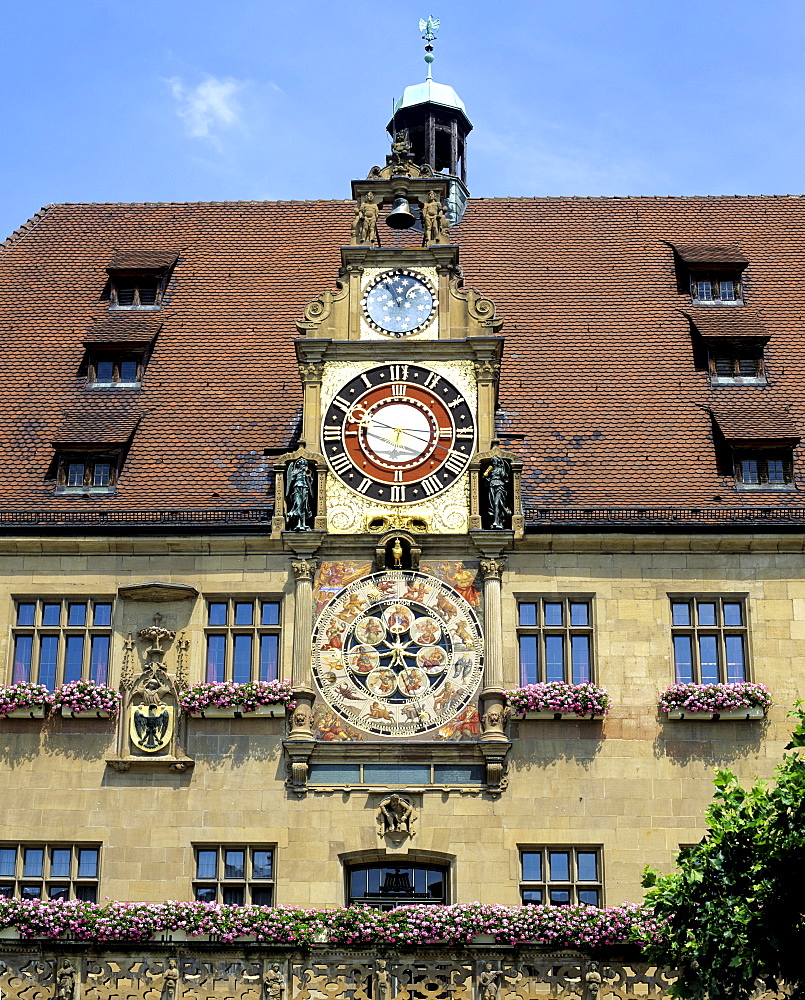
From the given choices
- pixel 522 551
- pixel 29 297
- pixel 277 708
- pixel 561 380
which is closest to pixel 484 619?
pixel 522 551

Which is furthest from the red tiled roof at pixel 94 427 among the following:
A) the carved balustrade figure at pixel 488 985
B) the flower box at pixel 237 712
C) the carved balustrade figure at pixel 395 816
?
the carved balustrade figure at pixel 488 985

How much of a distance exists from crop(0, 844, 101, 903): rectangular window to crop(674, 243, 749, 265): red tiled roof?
50.1 feet

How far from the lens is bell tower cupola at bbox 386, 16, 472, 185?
135 feet

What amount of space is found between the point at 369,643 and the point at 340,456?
3.07 meters

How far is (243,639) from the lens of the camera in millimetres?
30109

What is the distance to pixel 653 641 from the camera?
29953mm

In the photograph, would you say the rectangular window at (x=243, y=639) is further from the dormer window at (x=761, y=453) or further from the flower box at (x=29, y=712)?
the dormer window at (x=761, y=453)

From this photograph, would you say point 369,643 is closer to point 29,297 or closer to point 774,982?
point 774,982

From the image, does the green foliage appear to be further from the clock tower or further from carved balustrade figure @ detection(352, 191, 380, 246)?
carved balustrade figure @ detection(352, 191, 380, 246)

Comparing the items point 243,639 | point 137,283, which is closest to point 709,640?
point 243,639

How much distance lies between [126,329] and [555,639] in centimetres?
1006

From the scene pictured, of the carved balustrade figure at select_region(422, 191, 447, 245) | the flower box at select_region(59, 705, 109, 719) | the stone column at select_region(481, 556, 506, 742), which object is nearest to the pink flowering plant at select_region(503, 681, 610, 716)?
the stone column at select_region(481, 556, 506, 742)

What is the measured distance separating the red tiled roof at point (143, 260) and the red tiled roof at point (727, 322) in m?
9.47

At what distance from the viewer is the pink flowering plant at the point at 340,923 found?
27094 mm
